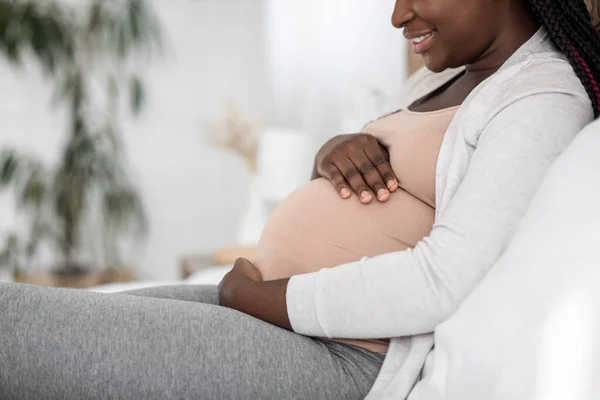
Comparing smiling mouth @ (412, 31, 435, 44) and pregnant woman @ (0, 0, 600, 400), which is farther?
A: smiling mouth @ (412, 31, 435, 44)

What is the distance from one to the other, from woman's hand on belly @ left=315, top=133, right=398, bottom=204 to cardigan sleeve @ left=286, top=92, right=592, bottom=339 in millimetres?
151

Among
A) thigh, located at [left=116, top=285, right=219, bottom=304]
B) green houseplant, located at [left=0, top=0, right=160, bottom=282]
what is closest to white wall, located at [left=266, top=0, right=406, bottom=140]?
green houseplant, located at [left=0, top=0, right=160, bottom=282]

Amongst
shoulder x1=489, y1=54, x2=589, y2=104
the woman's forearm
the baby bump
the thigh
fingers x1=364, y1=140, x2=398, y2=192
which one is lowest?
the thigh

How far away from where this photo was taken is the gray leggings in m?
0.84

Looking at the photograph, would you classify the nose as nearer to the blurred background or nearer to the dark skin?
the dark skin

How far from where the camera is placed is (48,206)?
3461mm

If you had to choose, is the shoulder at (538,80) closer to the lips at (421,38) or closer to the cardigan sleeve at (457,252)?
the cardigan sleeve at (457,252)

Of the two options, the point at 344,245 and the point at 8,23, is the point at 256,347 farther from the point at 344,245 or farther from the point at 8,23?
the point at 8,23

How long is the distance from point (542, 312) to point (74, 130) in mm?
3020

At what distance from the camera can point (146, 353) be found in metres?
0.85

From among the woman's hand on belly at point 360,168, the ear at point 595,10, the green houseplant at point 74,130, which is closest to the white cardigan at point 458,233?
the woman's hand on belly at point 360,168

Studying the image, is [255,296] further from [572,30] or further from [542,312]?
[572,30]

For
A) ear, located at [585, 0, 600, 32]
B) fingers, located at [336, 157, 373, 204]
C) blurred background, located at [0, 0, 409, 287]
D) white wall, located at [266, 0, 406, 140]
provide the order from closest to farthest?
fingers, located at [336, 157, 373, 204], ear, located at [585, 0, 600, 32], white wall, located at [266, 0, 406, 140], blurred background, located at [0, 0, 409, 287]

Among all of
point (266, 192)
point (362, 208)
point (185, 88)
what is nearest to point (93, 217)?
point (185, 88)
